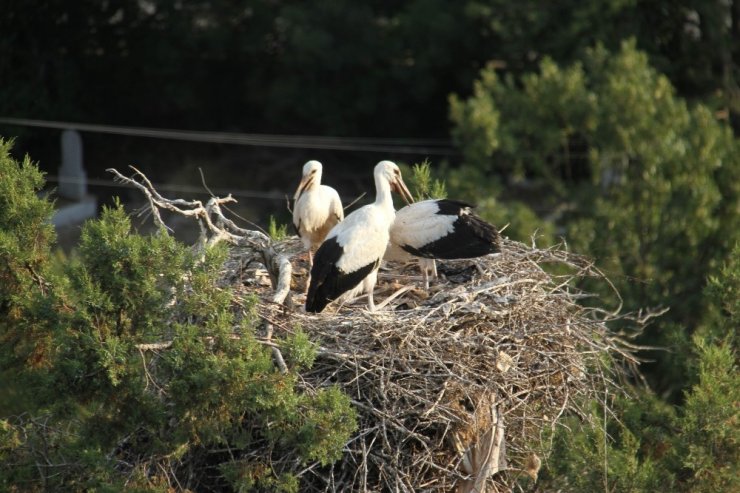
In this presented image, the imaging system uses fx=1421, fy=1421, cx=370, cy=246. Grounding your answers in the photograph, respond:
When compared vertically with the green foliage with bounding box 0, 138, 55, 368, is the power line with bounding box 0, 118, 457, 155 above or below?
below

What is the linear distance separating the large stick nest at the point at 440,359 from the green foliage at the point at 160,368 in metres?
0.51

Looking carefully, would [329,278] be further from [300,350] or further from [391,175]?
[300,350]

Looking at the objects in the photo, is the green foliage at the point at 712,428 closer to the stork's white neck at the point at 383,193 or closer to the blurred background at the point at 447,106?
the stork's white neck at the point at 383,193

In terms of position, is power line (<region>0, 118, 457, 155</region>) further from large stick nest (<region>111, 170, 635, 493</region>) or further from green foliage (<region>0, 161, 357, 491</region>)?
green foliage (<region>0, 161, 357, 491</region>)

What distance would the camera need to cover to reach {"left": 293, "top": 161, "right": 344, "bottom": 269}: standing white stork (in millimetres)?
9414

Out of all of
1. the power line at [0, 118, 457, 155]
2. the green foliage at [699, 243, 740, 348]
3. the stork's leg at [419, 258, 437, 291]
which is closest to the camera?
the stork's leg at [419, 258, 437, 291]

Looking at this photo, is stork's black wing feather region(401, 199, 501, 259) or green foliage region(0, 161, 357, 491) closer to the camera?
green foliage region(0, 161, 357, 491)

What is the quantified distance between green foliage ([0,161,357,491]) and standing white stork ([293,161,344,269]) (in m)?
1.96

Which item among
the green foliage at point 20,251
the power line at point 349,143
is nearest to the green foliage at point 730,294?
the green foliage at point 20,251

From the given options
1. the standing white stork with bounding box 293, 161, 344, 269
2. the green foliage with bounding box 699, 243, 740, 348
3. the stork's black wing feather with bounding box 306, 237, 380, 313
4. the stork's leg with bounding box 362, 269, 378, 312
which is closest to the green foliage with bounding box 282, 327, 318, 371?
the stork's black wing feather with bounding box 306, 237, 380, 313

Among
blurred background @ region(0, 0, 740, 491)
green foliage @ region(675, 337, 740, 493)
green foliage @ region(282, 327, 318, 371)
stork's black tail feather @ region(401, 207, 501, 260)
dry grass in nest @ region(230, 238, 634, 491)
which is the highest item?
green foliage @ region(282, 327, 318, 371)

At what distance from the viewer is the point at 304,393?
7535 mm

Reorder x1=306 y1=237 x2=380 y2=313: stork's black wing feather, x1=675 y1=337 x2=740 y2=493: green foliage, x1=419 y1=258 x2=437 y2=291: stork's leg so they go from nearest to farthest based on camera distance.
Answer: x1=306 y1=237 x2=380 y2=313: stork's black wing feather < x1=419 y1=258 x2=437 y2=291: stork's leg < x1=675 y1=337 x2=740 y2=493: green foliage

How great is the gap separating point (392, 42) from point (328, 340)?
1399cm
